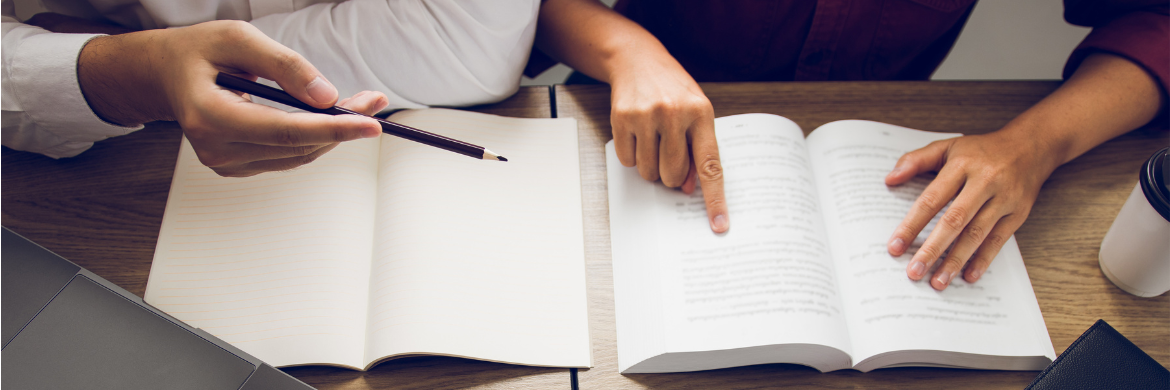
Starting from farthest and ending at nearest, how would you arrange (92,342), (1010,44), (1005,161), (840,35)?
(1010,44), (840,35), (1005,161), (92,342)

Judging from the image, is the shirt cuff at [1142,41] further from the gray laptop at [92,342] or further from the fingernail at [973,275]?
the gray laptop at [92,342]

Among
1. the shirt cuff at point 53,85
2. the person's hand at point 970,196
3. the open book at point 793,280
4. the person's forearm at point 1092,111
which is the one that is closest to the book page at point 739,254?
the open book at point 793,280

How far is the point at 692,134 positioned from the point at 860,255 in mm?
229

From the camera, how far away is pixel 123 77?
0.58 m

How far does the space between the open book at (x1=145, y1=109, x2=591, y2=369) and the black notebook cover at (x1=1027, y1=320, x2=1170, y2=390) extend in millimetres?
421

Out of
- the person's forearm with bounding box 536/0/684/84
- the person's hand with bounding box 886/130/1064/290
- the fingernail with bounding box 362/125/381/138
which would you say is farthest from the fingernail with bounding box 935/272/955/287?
the fingernail with bounding box 362/125/381/138

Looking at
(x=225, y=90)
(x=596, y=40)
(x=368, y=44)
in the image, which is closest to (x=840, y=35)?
(x=596, y=40)

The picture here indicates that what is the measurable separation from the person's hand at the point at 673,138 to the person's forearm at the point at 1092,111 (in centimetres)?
41

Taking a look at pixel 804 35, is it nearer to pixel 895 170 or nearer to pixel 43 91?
pixel 895 170

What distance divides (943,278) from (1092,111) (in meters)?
0.36

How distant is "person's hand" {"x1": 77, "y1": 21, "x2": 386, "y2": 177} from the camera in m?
0.51

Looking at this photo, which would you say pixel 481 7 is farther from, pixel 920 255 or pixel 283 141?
pixel 920 255

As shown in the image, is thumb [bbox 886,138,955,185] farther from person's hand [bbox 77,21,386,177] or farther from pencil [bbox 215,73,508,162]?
person's hand [bbox 77,21,386,177]

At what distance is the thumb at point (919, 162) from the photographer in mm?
671
